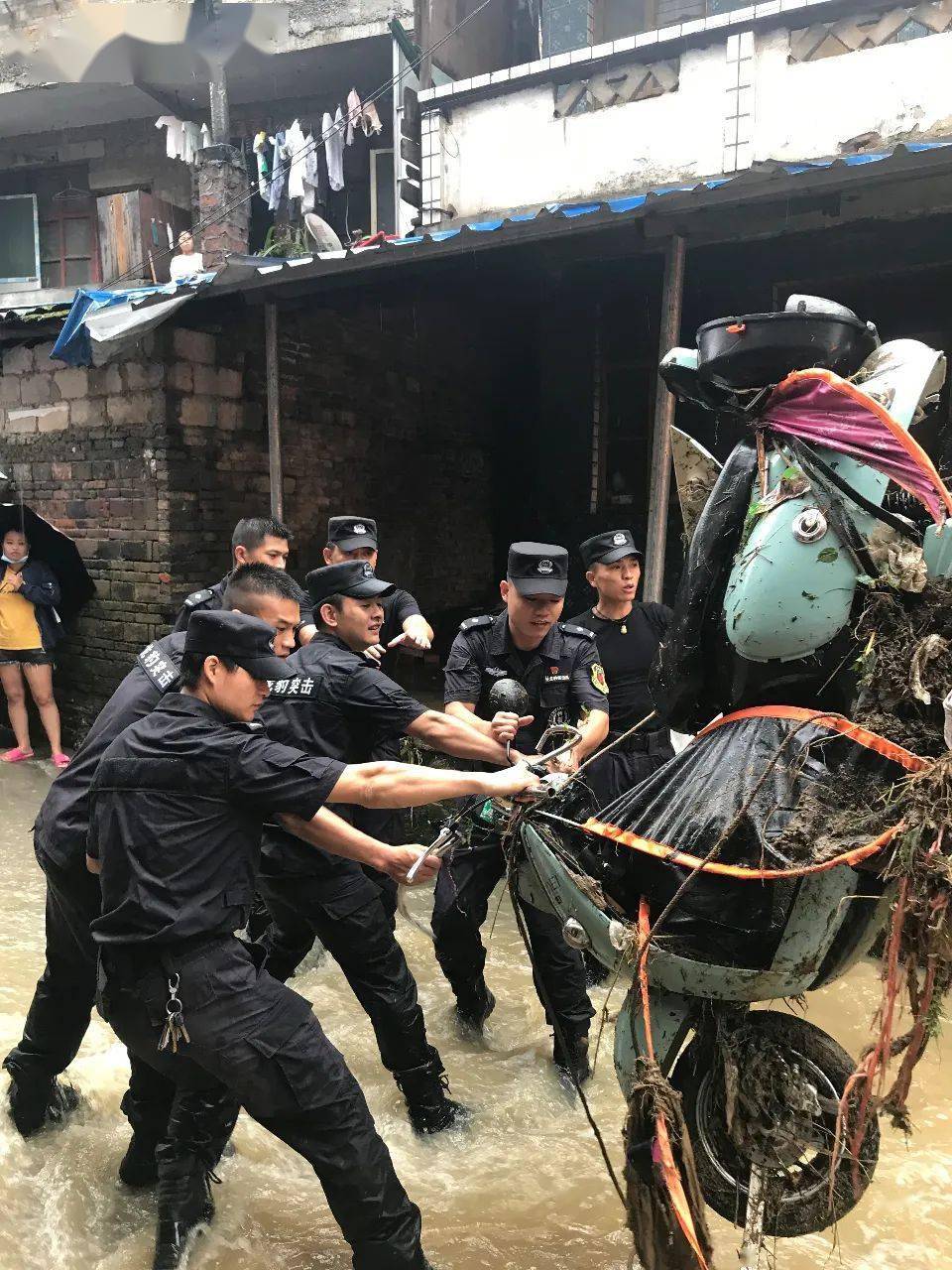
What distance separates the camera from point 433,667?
9.12 metres

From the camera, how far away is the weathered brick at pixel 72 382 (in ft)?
23.9

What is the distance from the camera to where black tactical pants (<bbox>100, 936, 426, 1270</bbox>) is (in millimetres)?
2189

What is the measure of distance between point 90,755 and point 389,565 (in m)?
6.24

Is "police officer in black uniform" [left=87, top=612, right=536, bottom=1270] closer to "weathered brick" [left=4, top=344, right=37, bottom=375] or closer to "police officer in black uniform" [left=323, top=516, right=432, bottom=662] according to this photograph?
"police officer in black uniform" [left=323, top=516, right=432, bottom=662]

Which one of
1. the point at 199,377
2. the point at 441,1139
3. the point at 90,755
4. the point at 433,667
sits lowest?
the point at 441,1139

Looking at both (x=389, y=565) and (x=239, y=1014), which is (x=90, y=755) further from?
(x=389, y=565)

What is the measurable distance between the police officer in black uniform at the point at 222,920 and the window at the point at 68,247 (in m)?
11.3

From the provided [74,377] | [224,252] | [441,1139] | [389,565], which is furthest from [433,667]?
[441,1139]

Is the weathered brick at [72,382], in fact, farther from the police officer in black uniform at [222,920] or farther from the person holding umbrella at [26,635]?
the police officer in black uniform at [222,920]

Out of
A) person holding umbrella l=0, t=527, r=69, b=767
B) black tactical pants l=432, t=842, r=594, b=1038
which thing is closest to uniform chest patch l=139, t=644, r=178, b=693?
black tactical pants l=432, t=842, r=594, b=1038

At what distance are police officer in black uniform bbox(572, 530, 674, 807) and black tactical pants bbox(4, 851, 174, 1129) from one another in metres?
2.05

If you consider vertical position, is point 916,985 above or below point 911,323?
below

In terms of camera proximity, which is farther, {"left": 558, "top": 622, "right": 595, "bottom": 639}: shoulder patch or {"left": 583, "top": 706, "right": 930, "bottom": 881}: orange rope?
{"left": 558, "top": 622, "right": 595, "bottom": 639}: shoulder patch

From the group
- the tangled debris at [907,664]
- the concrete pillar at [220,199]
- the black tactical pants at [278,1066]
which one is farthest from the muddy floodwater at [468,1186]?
the concrete pillar at [220,199]
